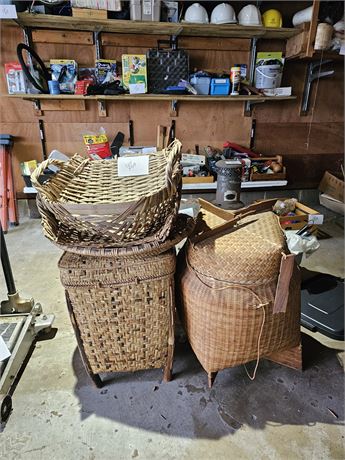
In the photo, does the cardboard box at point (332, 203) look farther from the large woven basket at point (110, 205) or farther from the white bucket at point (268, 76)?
the large woven basket at point (110, 205)

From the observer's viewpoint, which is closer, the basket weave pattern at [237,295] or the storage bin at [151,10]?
the basket weave pattern at [237,295]

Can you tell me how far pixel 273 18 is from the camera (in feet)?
8.90

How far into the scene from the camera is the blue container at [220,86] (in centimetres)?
283

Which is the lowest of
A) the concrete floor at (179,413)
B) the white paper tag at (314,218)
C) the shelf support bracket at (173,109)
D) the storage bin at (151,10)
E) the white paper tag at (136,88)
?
the concrete floor at (179,413)

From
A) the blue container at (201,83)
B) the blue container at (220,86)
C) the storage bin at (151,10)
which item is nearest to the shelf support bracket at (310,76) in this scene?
the blue container at (220,86)

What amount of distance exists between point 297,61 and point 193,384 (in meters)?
3.18

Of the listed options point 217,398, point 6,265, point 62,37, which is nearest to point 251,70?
point 62,37

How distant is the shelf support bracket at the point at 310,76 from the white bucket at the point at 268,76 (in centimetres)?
45

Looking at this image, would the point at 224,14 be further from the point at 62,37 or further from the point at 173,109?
the point at 62,37

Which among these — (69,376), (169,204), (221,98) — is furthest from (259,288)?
(221,98)

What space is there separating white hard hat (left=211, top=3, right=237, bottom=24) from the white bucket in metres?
0.49

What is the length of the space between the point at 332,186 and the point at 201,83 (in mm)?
1780

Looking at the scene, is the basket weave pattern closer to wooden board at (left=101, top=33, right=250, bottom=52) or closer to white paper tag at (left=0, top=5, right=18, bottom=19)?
white paper tag at (left=0, top=5, right=18, bottom=19)

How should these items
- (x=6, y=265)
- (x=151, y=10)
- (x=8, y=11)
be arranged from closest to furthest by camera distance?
(x=6, y=265) → (x=8, y=11) → (x=151, y=10)
